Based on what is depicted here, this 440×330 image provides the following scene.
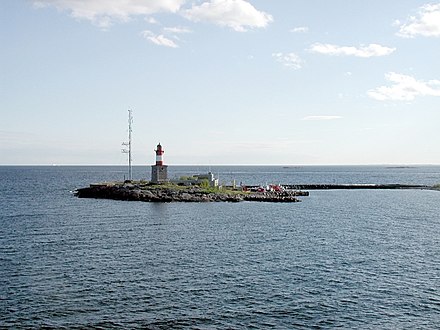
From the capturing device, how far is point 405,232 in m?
58.7

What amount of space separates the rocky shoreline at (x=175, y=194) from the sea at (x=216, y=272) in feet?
70.8

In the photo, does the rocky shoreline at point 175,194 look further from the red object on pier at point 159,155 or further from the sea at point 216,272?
the sea at point 216,272

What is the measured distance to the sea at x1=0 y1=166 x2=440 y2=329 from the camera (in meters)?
28.4

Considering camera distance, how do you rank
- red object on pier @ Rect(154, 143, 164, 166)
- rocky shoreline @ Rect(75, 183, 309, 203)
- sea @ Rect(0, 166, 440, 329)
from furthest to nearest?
red object on pier @ Rect(154, 143, 164, 166)
rocky shoreline @ Rect(75, 183, 309, 203)
sea @ Rect(0, 166, 440, 329)

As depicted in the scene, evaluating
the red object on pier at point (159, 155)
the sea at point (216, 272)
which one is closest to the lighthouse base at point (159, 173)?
the red object on pier at point (159, 155)

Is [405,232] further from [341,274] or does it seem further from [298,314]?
[298,314]

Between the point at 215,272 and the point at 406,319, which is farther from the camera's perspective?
the point at 215,272

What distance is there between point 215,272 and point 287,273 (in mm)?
5025

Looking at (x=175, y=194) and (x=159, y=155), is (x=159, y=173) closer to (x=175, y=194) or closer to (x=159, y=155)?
(x=159, y=155)

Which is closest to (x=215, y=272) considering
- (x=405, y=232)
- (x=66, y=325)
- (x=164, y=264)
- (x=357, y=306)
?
(x=164, y=264)

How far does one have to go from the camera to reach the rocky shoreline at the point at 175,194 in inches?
3558

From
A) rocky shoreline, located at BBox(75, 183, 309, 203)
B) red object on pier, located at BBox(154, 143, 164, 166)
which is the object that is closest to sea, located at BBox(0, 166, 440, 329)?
rocky shoreline, located at BBox(75, 183, 309, 203)

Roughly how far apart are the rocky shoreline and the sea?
21.6 meters

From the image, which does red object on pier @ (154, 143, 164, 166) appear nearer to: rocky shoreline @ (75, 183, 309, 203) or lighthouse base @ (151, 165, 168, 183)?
lighthouse base @ (151, 165, 168, 183)
